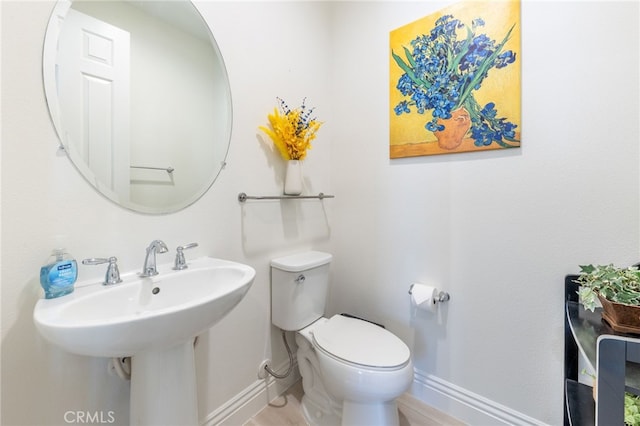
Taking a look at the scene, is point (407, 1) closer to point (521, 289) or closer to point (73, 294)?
point (521, 289)

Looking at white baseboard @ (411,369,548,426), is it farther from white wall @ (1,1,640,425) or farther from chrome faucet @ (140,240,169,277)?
chrome faucet @ (140,240,169,277)

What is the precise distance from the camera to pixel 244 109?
120cm

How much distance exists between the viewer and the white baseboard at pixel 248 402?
3.66ft

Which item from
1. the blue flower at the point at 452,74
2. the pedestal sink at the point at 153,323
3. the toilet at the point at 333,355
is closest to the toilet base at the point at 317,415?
the toilet at the point at 333,355

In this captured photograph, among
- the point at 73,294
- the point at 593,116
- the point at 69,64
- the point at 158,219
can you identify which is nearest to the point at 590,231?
the point at 593,116

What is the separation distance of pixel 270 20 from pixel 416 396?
2109mm

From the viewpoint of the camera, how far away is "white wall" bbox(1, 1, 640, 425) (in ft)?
2.26

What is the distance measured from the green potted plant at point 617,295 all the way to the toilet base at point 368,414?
2.64 feet

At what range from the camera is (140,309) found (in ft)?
2.61

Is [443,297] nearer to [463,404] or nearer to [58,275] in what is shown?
[463,404]

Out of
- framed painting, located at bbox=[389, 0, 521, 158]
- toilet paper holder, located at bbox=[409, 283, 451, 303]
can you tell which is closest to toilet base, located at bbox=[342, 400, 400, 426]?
toilet paper holder, located at bbox=[409, 283, 451, 303]

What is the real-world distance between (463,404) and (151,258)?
152 centimetres

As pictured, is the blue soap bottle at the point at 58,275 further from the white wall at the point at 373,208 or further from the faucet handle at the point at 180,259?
the faucet handle at the point at 180,259

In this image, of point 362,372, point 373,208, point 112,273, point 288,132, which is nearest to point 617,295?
point 362,372
